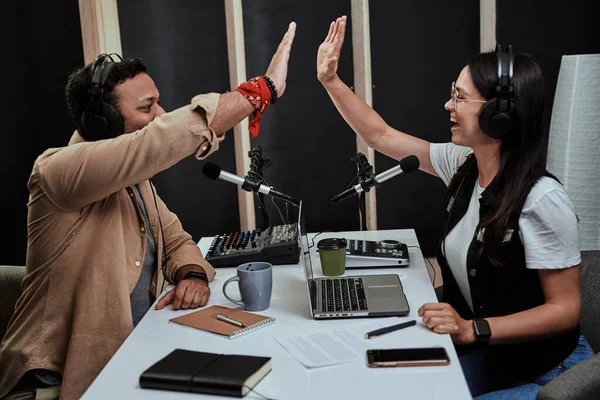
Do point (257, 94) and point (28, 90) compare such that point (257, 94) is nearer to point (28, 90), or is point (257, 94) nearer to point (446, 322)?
point (446, 322)

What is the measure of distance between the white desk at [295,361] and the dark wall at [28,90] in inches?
75.4

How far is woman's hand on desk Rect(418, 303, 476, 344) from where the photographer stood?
4.64 ft

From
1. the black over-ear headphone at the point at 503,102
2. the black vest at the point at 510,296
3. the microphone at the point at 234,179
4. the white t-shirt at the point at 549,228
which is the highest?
the black over-ear headphone at the point at 503,102

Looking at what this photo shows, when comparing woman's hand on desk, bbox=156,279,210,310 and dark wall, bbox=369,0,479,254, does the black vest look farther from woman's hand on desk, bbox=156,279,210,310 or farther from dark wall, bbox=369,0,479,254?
dark wall, bbox=369,0,479,254

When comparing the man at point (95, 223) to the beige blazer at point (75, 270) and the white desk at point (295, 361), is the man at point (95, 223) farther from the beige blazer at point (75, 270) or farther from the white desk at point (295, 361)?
the white desk at point (295, 361)

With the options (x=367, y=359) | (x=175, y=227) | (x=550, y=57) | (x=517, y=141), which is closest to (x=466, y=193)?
(x=517, y=141)

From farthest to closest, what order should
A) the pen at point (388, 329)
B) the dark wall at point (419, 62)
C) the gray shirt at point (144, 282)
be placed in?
the dark wall at point (419, 62)
the gray shirt at point (144, 282)
the pen at point (388, 329)

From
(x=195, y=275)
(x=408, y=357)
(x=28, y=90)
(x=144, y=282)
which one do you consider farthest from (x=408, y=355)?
(x=28, y=90)

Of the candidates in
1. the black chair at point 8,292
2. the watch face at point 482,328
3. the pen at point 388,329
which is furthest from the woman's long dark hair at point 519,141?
the black chair at point 8,292

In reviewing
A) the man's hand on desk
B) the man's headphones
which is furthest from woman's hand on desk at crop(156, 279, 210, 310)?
the man's headphones

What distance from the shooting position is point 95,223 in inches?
65.3

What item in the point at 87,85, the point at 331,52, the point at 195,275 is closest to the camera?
the point at 87,85

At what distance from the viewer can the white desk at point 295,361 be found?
1.16 meters

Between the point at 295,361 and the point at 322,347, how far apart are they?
8cm
